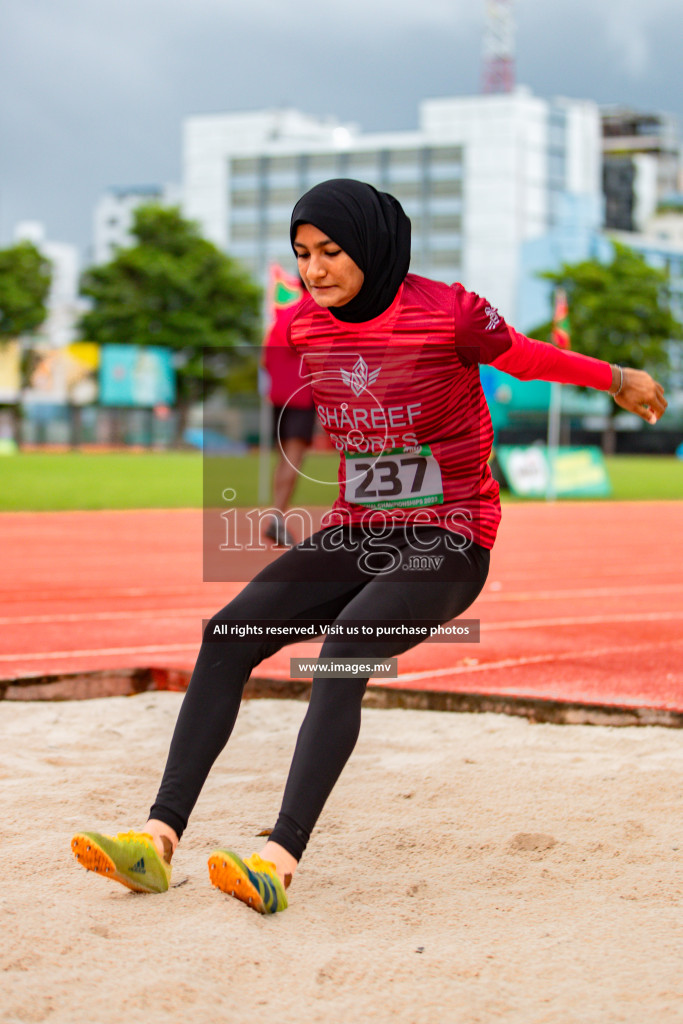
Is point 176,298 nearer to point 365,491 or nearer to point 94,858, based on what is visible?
point 365,491

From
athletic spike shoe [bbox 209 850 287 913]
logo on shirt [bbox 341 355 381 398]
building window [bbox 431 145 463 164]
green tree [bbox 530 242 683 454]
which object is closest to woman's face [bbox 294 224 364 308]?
logo on shirt [bbox 341 355 381 398]

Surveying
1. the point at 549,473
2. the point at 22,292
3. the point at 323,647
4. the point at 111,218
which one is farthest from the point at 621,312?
the point at 111,218

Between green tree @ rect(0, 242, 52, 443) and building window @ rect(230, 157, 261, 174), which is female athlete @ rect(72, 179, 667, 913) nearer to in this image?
green tree @ rect(0, 242, 52, 443)

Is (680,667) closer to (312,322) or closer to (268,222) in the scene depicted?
(312,322)

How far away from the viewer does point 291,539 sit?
334 inches

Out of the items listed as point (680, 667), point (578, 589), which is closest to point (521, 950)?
point (680, 667)

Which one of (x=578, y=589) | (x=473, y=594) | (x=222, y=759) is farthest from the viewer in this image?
(x=578, y=589)

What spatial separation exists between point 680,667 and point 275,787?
222 centimetres

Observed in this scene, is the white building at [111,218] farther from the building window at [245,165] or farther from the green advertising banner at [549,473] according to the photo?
the green advertising banner at [549,473]

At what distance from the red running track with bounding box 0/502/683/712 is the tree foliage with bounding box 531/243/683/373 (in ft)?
128

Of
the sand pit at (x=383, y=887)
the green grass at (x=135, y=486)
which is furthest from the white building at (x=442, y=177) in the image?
the sand pit at (x=383, y=887)

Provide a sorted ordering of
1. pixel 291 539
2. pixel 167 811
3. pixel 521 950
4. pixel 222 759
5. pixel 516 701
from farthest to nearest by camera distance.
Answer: pixel 291 539, pixel 516 701, pixel 222 759, pixel 167 811, pixel 521 950

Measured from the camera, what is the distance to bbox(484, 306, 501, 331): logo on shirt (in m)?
2.63

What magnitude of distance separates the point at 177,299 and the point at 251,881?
2036 inches
